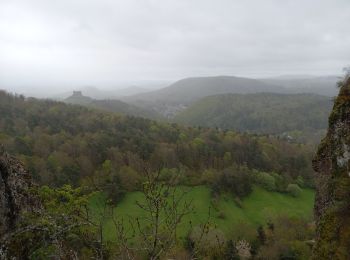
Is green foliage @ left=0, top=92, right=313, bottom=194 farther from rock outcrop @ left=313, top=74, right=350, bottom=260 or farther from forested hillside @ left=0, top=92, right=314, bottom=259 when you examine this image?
rock outcrop @ left=313, top=74, right=350, bottom=260

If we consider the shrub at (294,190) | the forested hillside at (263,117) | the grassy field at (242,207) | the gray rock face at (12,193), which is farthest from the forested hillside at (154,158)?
the forested hillside at (263,117)

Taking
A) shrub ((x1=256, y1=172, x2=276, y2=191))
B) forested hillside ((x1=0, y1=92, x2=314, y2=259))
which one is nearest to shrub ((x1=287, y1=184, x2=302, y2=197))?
forested hillside ((x1=0, y1=92, x2=314, y2=259))

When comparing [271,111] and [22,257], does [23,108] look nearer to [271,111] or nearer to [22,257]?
[22,257]

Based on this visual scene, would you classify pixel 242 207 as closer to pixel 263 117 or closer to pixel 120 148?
pixel 120 148

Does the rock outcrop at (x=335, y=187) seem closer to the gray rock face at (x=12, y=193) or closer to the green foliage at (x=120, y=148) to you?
the gray rock face at (x=12, y=193)

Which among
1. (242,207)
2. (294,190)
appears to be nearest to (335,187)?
(242,207)
